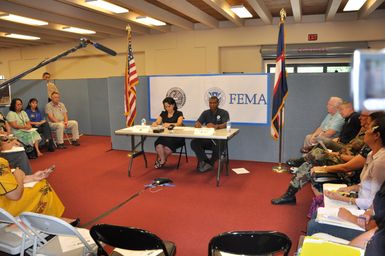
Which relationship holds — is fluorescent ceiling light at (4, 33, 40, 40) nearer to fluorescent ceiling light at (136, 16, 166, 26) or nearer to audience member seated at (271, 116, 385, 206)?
fluorescent ceiling light at (136, 16, 166, 26)

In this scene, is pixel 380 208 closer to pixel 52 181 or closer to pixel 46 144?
pixel 52 181

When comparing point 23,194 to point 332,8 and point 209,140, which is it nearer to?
point 209,140

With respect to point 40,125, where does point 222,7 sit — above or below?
above

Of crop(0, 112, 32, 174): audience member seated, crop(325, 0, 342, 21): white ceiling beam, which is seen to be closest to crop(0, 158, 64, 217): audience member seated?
crop(0, 112, 32, 174): audience member seated

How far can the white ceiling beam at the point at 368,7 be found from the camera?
5.60m

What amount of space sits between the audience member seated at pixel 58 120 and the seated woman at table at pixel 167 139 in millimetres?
2661

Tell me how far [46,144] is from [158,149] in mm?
2859

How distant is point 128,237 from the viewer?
1.71 metres

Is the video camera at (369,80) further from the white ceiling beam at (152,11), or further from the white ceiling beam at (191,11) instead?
the white ceiling beam at (152,11)

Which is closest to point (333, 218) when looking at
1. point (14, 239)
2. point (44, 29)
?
point (14, 239)

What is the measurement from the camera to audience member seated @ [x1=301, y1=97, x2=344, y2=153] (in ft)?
14.1

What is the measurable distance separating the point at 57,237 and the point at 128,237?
775mm

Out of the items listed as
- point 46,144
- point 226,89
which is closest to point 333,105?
point 226,89

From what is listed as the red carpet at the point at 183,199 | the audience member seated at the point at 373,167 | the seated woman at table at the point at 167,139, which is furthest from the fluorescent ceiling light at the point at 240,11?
the audience member seated at the point at 373,167
